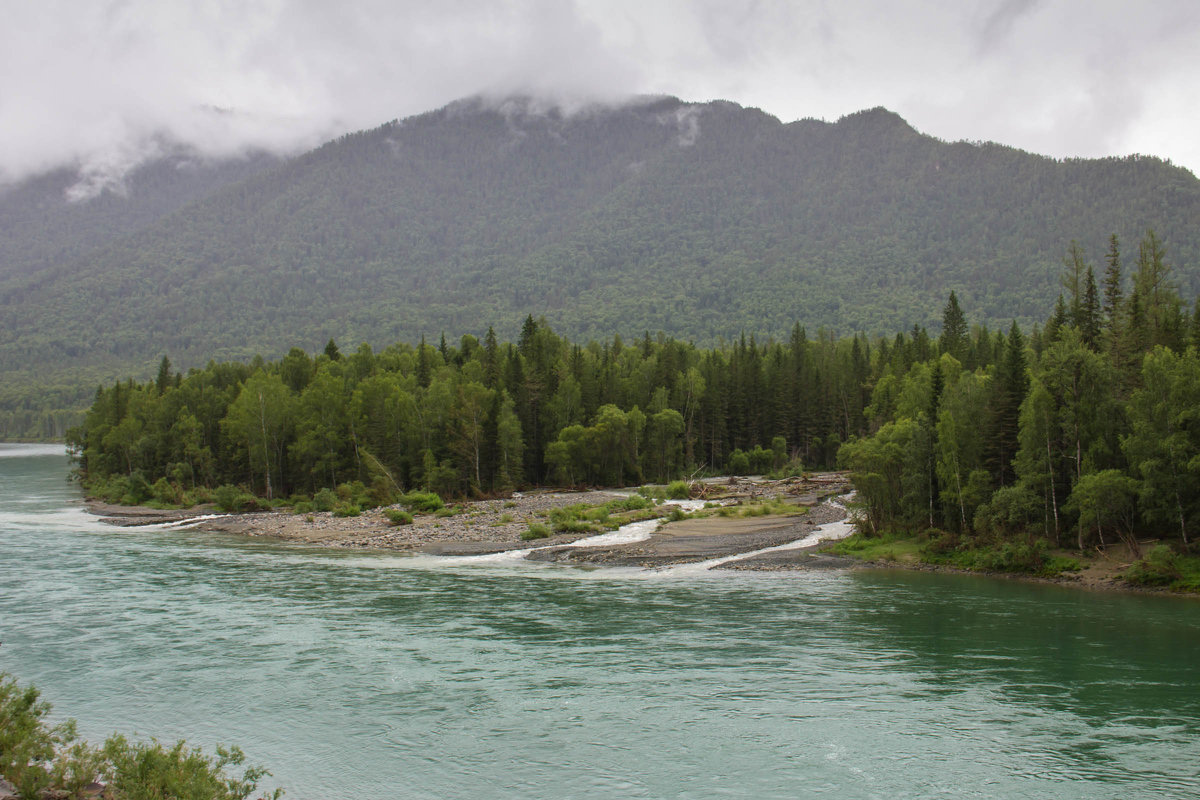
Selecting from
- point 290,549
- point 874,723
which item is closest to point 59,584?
point 290,549

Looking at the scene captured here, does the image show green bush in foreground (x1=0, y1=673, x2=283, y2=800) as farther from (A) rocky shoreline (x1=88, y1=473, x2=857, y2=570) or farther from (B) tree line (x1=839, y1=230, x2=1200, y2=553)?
(B) tree line (x1=839, y1=230, x2=1200, y2=553)

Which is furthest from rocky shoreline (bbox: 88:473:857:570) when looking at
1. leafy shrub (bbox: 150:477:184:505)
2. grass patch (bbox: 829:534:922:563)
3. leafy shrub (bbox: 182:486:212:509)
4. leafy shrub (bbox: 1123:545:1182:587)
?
leafy shrub (bbox: 1123:545:1182:587)

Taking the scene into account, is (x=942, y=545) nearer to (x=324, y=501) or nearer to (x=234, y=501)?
(x=324, y=501)

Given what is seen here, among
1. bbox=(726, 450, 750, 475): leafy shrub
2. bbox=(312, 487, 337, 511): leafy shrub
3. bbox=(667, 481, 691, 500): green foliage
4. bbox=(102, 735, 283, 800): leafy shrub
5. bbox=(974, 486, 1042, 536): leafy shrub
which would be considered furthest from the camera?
bbox=(726, 450, 750, 475): leafy shrub

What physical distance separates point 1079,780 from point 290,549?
5639 cm

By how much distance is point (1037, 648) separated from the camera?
35.0 m

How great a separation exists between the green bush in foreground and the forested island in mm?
46793

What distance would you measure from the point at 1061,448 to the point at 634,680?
3624cm

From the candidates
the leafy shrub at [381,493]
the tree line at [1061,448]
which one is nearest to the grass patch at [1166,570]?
the tree line at [1061,448]

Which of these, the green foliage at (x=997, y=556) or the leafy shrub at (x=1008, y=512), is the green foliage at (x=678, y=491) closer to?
the green foliage at (x=997, y=556)

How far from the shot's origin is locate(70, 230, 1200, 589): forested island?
5131cm

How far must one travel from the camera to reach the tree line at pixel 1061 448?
158 ft

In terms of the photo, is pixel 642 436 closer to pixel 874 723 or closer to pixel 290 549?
pixel 290 549

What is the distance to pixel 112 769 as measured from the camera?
19734 millimetres
